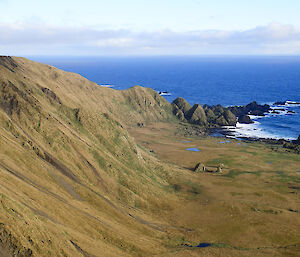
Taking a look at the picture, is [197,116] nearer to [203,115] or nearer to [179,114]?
[203,115]

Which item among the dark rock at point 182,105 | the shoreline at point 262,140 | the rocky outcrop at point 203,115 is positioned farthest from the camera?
the dark rock at point 182,105

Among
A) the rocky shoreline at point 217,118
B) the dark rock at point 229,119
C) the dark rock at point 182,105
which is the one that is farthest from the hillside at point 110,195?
the dark rock at point 182,105

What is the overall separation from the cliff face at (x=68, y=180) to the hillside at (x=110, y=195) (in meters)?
0.16

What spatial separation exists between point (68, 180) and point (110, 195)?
8789mm

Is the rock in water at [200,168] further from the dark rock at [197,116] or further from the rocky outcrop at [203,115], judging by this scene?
the dark rock at [197,116]

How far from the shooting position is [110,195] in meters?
52.7

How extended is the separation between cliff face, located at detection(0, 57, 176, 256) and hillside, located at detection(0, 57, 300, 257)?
0.54 ft

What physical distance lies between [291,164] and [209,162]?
25069 millimetres

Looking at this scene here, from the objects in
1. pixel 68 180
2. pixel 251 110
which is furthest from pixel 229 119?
pixel 68 180

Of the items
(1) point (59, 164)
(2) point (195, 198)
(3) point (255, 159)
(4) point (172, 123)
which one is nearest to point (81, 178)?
(1) point (59, 164)

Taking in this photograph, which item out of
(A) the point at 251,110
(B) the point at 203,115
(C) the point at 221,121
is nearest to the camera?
(C) the point at 221,121

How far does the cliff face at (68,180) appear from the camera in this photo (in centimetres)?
3306

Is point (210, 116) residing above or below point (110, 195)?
above

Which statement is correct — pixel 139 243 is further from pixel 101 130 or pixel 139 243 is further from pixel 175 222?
pixel 101 130
